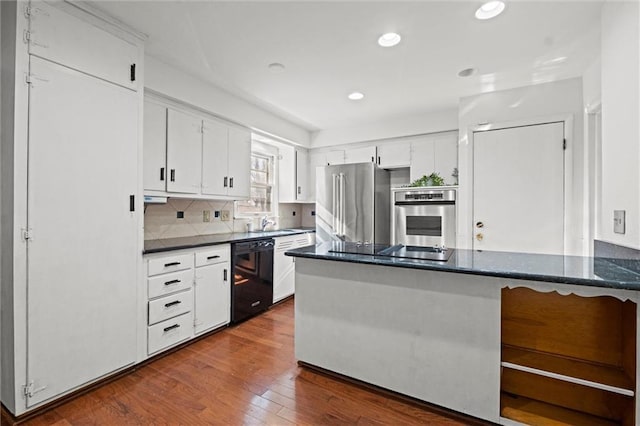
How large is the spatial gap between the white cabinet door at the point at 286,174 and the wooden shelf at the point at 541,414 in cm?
367

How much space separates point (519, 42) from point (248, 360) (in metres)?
3.32

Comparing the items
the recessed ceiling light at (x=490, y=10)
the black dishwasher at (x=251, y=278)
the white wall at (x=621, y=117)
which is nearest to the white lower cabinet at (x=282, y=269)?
the black dishwasher at (x=251, y=278)

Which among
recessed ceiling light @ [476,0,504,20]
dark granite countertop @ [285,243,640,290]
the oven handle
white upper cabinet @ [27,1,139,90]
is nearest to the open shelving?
dark granite countertop @ [285,243,640,290]

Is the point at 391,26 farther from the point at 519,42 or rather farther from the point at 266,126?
the point at 266,126

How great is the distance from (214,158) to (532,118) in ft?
11.1

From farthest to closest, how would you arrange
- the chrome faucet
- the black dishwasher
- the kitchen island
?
the chrome faucet → the black dishwasher → the kitchen island

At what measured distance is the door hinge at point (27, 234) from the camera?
1.70 m

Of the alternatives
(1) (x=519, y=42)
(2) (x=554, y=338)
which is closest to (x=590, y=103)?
(1) (x=519, y=42)

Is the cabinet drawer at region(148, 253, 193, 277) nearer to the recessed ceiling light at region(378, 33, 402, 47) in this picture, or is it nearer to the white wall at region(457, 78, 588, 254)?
the recessed ceiling light at region(378, 33, 402, 47)

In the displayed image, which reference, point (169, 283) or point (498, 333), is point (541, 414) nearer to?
point (498, 333)

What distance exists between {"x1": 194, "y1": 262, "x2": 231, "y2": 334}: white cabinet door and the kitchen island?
131cm

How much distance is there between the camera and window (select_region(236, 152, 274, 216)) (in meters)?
4.33

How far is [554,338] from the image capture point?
1722 millimetres

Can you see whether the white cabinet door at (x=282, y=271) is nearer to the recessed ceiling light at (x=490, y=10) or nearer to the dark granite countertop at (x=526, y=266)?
the dark granite countertop at (x=526, y=266)
